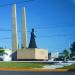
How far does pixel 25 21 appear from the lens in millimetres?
102750

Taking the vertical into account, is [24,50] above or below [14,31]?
below

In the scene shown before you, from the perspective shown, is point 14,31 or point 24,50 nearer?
point 24,50

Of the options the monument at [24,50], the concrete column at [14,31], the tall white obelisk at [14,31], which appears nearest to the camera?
the monument at [24,50]

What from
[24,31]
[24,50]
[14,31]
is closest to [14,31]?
[14,31]

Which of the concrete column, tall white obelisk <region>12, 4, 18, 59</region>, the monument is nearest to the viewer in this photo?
the monument

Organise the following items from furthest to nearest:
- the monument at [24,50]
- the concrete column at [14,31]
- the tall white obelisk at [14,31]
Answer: the tall white obelisk at [14,31]
the concrete column at [14,31]
the monument at [24,50]

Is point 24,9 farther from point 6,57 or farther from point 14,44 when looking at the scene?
point 6,57

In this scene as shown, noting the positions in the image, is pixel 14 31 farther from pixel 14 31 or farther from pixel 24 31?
pixel 24 31

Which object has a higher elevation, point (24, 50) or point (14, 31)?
point (14, 31)

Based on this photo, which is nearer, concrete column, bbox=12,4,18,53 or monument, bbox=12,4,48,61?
monument, bbox=12,4,48,61

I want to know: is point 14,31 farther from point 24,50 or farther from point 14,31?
point 24,50

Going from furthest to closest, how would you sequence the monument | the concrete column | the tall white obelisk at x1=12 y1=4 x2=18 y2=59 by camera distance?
the tall white obelisk at x1=12 y1=4 x2=18 y2=59
the concrete column
the monument

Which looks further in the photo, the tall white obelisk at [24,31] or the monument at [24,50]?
the tall white obelisk at [24,31]

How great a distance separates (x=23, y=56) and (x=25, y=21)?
87.4 feet
